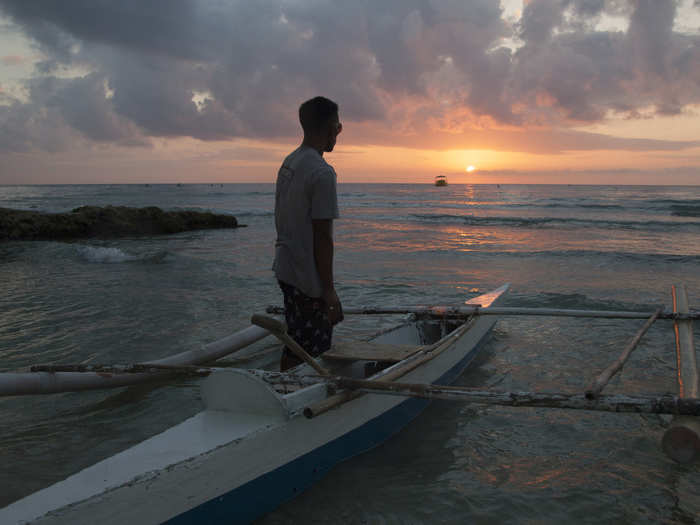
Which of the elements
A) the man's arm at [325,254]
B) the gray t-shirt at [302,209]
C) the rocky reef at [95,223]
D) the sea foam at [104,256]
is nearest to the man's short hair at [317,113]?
the gray t-shirt at [302,209]

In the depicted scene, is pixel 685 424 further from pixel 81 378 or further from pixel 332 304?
pixel 81 378

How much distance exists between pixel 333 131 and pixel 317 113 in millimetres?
157

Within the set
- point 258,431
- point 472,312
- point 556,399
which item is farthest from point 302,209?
point 472,312

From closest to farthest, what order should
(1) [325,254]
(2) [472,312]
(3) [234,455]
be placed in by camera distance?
(3) [234,455]
(1) [325,254]
(2) [472,312]

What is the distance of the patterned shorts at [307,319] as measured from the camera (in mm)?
3318

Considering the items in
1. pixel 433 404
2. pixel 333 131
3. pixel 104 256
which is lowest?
pixel 433 404

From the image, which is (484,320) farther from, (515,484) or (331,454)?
(331,454)

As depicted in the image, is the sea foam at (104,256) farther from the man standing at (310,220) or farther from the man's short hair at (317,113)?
the man's short hair at (317,113)

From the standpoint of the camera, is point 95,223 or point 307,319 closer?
point 307,319

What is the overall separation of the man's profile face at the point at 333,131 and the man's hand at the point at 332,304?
0.95 meters

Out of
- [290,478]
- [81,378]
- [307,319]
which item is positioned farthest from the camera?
[81,378]

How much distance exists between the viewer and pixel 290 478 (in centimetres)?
268

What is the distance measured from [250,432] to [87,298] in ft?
22.6

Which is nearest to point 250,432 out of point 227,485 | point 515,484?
point 227,485
